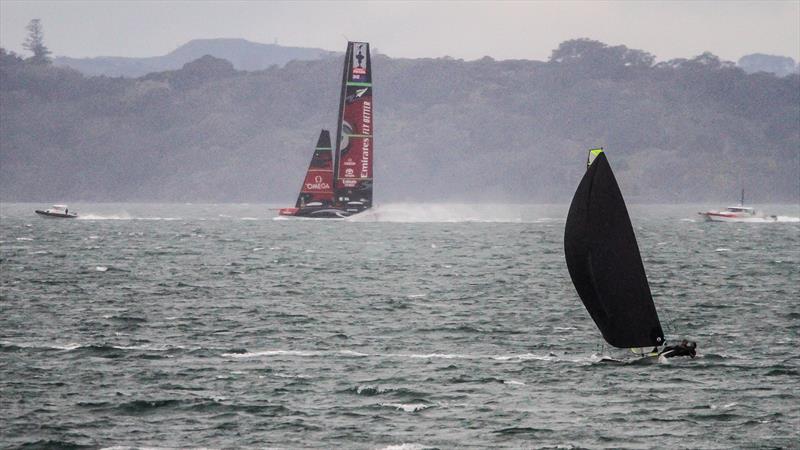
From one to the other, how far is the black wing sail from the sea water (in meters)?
1.53

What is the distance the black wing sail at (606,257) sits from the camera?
3064cm

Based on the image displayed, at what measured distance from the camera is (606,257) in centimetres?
3102

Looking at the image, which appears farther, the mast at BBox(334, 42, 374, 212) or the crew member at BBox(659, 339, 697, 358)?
the mast at BBox(334, 42, 374, 212)

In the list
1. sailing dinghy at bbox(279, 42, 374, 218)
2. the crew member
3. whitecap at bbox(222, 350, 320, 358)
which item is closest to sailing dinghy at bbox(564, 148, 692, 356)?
the crew member

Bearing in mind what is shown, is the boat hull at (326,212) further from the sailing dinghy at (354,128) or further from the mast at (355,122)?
the mast at (355,122)

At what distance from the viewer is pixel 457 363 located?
1348 inches

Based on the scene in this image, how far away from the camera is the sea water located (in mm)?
26266

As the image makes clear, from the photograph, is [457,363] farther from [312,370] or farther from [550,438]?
[550,438]

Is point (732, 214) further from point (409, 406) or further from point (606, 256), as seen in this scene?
point (409, 406)

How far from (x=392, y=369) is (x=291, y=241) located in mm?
65488

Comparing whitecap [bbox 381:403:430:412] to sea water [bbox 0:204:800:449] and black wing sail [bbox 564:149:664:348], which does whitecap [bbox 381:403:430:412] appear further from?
black wing sail [bbox 564:149:664:348]

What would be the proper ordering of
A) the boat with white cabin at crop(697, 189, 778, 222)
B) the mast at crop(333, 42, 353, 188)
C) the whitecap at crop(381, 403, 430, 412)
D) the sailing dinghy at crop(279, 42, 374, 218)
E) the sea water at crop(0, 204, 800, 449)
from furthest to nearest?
the boat with white cabin at crop(697, 189, 778, 222) < the sailing dinghy at crop(279, 42, 374, 218) < the mast at crop(333, 42, 353, 188) < the whitecap at crop(381, 403, 430, 412) < the sea water at crop(0, 204, 800, 449)

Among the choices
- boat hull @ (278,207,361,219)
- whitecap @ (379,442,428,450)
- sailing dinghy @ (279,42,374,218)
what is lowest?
whitecap @ (379,442,428,450)

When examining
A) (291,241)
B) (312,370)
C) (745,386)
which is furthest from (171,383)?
(291,241)
